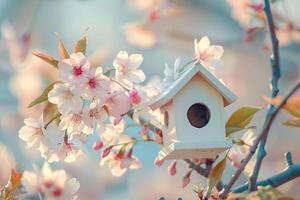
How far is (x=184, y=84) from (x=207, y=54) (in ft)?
0.26

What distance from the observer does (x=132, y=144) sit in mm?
1022

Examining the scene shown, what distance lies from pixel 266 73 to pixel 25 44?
2.77 feet

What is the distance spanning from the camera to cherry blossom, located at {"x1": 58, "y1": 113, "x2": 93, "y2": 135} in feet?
2.94

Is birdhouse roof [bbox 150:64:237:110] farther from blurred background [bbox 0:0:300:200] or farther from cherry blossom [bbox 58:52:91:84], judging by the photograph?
blurred background [bbox 0:0:300:200]

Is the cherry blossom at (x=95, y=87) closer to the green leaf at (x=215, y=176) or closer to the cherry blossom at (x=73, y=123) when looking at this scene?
the cherry blossom at (x=73, y=123)

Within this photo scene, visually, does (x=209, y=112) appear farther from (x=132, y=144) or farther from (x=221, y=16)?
(x=221, y=16)

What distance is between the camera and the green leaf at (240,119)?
956 millimetres

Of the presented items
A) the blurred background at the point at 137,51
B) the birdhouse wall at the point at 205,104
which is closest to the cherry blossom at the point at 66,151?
the birdhouse wall at the point at 205,104

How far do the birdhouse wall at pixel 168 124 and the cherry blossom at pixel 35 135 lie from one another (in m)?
0.15

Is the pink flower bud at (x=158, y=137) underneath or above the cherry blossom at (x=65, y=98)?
underneath

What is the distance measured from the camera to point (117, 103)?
2.98 feet

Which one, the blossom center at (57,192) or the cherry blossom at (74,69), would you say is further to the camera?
the blossom center at (57,192)

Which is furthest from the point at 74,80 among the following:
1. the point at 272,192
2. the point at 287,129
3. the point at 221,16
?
the point at 221,16

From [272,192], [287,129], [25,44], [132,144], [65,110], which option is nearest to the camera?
[272,192]
